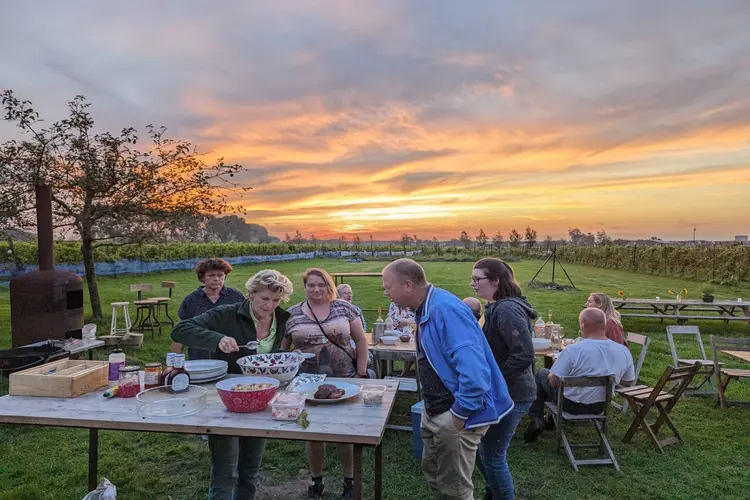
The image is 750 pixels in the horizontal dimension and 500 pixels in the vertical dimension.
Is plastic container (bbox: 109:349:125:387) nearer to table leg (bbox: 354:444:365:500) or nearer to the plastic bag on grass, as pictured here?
the plastic bag on grass

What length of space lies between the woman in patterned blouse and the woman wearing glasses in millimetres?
1077

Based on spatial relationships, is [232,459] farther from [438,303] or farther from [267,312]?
[438,303]

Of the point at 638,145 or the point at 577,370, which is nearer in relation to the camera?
the point at 577,370

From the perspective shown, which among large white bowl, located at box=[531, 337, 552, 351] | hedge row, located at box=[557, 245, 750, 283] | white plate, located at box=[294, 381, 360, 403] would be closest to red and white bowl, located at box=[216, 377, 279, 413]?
white plate, located at box=[294, 381, 360, 403]

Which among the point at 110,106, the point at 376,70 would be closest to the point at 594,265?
the point at 376,70

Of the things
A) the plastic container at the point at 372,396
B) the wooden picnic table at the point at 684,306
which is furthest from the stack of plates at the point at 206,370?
the wooden picnic table at the point at 684,306

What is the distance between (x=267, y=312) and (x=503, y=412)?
1.64 m

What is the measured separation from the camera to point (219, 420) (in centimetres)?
237

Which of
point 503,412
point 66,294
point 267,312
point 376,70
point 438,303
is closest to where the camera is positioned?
point 438,303

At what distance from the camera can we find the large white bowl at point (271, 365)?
115 inches

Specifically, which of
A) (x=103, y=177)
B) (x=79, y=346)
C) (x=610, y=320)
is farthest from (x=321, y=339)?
(x=103, y=177)

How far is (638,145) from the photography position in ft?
39.0

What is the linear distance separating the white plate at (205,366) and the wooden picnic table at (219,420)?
0.25 m

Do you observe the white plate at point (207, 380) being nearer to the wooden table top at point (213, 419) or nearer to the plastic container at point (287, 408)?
the wooden table top at point (213, 419)
